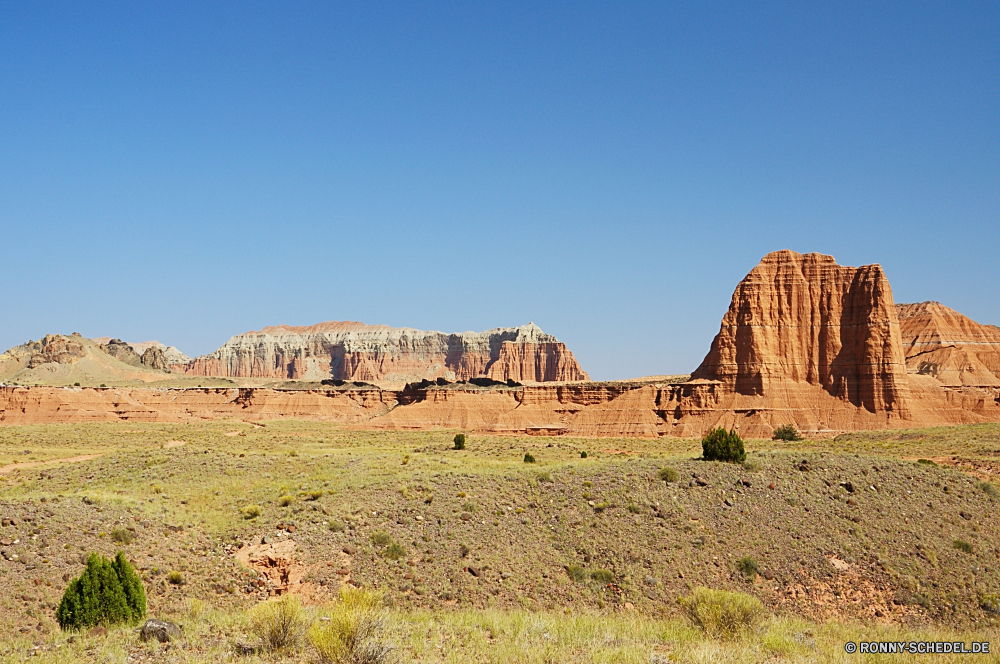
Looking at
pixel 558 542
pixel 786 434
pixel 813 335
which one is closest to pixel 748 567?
pixel 558 542

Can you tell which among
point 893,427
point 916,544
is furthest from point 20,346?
point 916,544

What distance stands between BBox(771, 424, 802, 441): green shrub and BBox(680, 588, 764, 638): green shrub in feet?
190

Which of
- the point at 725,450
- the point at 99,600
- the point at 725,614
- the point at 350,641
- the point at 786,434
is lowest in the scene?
the point at 725,614

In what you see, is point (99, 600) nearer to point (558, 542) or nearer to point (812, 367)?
point (558, 542)

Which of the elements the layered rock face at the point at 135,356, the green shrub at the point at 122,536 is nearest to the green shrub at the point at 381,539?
the green shrub at the point at 122,536

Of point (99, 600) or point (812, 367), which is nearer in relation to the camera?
point (99, 600)

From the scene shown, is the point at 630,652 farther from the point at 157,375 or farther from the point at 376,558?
the point at 157,375

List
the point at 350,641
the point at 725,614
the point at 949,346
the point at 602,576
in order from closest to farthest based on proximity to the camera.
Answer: the point at 350,641 → the point at 725,614 → the point at 602,576 → the point at 949,346

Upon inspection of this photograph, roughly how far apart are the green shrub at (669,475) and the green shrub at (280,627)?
1894 centimetres

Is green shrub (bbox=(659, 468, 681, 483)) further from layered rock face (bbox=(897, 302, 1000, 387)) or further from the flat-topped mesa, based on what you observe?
layered rock face (bbox=(897, 302, 1000, 387))

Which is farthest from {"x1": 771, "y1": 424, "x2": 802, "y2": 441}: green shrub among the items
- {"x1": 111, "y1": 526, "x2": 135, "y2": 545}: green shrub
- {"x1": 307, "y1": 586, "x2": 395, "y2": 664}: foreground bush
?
{"x1": 307, "y1": 586, "x2": 395, "y2": 664}: foreground bush

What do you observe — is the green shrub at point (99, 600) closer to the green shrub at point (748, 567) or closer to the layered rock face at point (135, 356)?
the green shrub at point (748, 567)

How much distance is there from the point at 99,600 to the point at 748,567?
1840cm

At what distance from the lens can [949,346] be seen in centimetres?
12544
